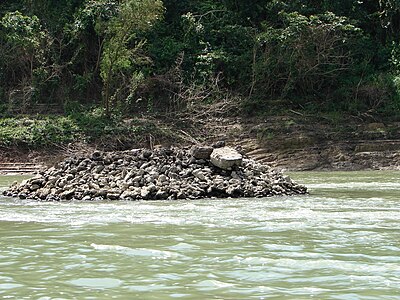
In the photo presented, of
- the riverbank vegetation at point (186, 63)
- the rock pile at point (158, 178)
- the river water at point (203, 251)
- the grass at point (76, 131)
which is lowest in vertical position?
the river water at point (203, 251)

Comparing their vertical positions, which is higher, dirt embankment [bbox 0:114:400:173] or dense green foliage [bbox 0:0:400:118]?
dense green foliage [bbox 0:0:400:118]

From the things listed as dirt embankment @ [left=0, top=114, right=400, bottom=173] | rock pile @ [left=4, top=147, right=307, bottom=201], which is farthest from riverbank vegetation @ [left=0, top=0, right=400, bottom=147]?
rock pile @ [left=4, top=147, right=307, bottom=201]

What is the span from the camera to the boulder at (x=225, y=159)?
16.6 m

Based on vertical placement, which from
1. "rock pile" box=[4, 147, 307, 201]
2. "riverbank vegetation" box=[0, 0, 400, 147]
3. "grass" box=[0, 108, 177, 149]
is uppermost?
"riverbank vegetation" box=[0, 0, 400, 147]

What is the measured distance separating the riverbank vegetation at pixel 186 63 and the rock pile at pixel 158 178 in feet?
42.5

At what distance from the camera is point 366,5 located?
119 ft

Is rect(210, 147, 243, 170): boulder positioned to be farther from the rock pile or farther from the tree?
the tree

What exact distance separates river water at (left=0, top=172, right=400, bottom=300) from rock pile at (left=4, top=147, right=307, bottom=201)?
200cm

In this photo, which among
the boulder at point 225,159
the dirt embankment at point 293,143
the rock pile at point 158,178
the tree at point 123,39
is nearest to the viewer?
the rock pile at point 158,178

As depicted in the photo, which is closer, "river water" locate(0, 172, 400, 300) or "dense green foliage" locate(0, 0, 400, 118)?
"river water" locate(0, 172, 400, 300)

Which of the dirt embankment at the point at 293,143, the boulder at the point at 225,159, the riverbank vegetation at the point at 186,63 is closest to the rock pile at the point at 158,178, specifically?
the boulder at the point at 225,159

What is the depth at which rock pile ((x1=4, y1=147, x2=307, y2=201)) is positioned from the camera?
1578 cm

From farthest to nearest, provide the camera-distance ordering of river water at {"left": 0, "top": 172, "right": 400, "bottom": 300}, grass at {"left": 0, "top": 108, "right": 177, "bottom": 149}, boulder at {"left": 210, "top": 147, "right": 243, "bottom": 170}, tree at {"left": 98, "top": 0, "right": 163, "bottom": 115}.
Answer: tree at {"left": 98, "top": 0, "right": 163, "bottom": 115}, grass at {"left": 0, "top": 108, "right": 177, "bottom": 149}, boulder at {"left": 210, "top": 147, "right": 243, "bottom": 170}, river water at {"left": 0, "top": 172, "right": 400, "bottom": 300}

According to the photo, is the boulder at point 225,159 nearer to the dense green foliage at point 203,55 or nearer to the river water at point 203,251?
the river water at point 203,251
